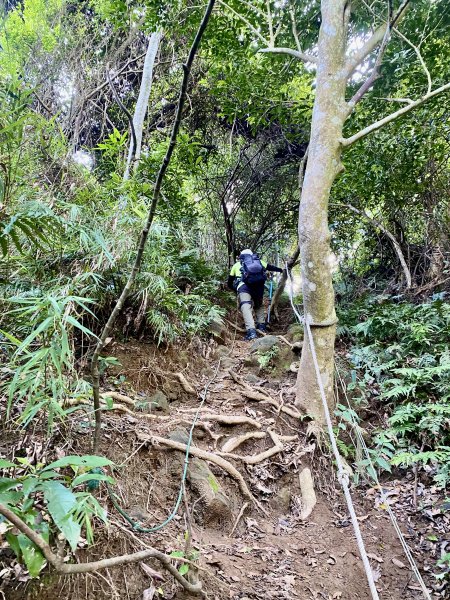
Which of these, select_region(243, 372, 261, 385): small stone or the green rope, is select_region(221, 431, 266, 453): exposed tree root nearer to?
the green rope

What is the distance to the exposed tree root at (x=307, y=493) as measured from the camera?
3.25 m

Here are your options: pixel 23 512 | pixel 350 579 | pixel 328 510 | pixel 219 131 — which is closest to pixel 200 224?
pixel 219 131

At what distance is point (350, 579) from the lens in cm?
264

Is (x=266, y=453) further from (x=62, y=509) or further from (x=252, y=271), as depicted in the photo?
(x=252, y=271)

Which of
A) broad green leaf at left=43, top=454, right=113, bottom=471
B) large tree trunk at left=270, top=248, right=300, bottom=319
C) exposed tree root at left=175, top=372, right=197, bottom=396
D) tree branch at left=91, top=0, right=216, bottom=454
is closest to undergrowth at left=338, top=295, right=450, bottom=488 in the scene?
large tree trunk at left=270, top=248, right=300, bottom=319

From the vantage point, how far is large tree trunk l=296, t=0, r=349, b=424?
403cm

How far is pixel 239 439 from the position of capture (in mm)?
3625

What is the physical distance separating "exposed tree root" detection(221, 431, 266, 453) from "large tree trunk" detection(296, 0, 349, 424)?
0.66 metres

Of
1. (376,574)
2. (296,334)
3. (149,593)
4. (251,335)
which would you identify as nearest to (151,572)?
(149,593)

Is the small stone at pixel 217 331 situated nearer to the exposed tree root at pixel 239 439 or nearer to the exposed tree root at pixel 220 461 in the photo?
the exposed tree root at pixel 239 439

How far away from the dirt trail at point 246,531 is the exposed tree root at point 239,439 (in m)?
0.05

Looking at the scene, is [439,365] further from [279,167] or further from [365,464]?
[279,167]

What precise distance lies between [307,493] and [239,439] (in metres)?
0.77

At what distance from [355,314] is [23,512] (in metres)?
5.98
